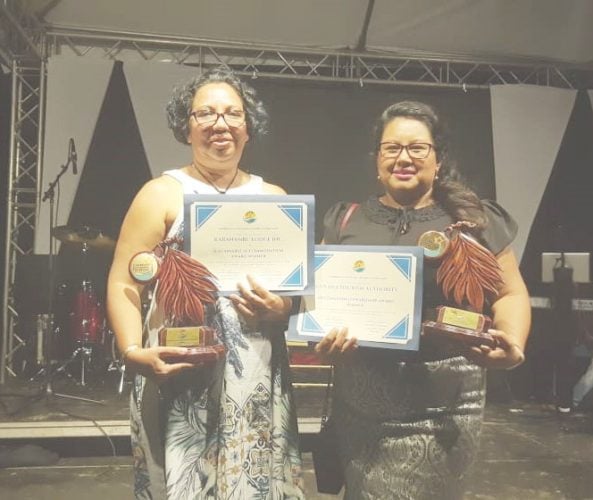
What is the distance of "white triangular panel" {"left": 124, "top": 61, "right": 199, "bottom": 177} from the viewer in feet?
17.4

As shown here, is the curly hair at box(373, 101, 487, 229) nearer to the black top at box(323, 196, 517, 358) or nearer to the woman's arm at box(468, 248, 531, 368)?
the black top at box(323, 196, 517, 358)

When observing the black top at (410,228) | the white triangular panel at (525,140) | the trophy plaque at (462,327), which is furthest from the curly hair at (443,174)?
the white triangular panel at (525,140)

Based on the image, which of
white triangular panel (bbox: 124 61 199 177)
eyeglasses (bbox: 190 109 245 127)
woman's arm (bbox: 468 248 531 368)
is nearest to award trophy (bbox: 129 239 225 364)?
eyeglasses (bbox: 190 109 245 127)

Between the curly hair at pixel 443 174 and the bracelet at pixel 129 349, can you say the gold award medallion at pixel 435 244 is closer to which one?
the curly hair at pixel 443 174

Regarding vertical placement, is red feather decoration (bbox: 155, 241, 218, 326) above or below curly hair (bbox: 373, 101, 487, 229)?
below

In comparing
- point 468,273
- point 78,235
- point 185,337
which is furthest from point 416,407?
point 78,235

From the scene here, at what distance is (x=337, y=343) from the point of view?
1343 mm

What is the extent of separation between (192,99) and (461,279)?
30.0 inches

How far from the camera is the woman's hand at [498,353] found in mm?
1263

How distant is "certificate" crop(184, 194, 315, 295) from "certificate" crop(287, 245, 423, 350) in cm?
6

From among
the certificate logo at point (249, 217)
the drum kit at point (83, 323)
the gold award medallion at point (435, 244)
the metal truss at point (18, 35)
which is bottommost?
the drum kit at point (83, 323)

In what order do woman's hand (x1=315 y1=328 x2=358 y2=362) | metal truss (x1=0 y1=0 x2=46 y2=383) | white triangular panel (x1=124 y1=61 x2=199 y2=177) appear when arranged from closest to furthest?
woman's hand (x1=315 y1=328 x2=358 y2=362), metal truss (x1=0 y1=0 x2=46 y2=383), white triangular panel (x1=124 y1=61 x2=199 y2=177)

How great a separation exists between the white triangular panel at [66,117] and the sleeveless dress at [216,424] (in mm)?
4112

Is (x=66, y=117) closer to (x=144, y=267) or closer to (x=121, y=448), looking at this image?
(x=121, y=448)
